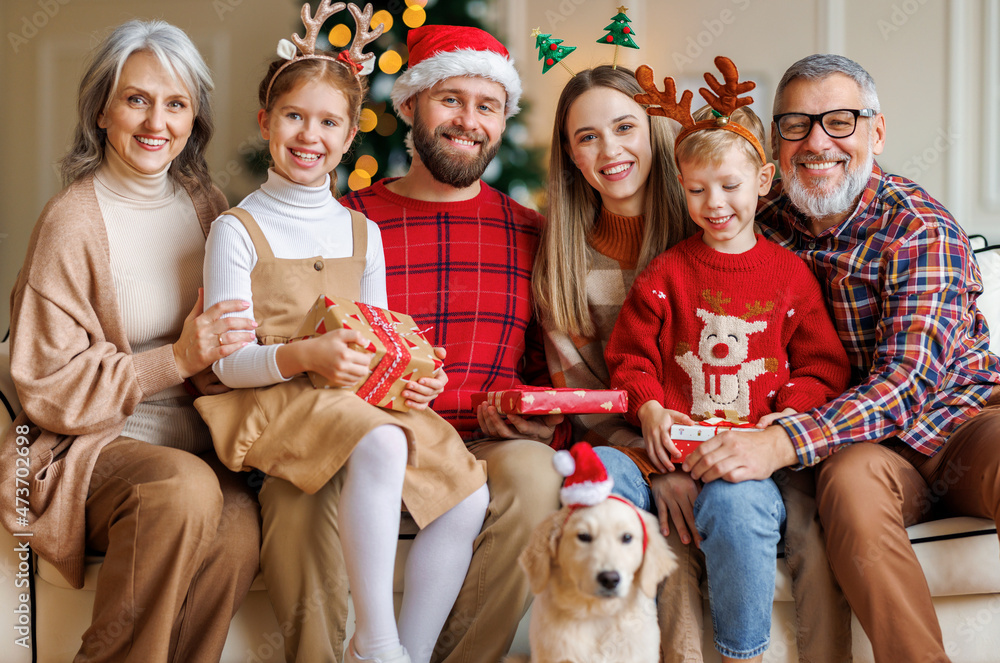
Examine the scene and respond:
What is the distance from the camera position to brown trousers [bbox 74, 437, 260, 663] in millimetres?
1552

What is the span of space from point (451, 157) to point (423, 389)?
0.78 m

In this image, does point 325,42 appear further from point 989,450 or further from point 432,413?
point 989,450

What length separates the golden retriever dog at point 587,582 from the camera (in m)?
1.37

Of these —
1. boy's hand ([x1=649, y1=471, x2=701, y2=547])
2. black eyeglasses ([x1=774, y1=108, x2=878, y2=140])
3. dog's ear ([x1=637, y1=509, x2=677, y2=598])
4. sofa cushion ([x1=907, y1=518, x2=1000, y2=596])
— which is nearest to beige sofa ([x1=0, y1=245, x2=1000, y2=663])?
sofa cushion ([x1=907, y1=518, x2=1000, y2=596])

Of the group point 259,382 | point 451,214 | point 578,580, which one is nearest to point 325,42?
point 451,214

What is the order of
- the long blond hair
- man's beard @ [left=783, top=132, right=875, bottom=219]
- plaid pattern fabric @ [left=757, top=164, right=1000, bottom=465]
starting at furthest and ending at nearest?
the long blond hair < man's beard @ [left=783, top=132, right=875, bottom=219] < plaid pattern fabric @ [left=757, top=164, right=1000, bottom=465]

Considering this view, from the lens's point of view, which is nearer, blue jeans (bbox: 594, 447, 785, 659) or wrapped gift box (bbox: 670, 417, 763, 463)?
blue jeans (bbox: 594, 447, 785, 659)

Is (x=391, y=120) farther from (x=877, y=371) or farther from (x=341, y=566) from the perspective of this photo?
(x=877, y=371)

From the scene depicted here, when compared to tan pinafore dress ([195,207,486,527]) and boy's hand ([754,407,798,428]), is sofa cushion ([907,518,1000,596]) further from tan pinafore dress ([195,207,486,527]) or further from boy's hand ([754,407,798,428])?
tan pinafore dress ([195,207,486,527])

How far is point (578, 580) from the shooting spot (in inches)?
53.7

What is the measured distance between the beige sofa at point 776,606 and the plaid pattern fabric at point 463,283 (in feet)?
1.89

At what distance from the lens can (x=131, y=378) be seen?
1.72 metres

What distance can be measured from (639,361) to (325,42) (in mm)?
2383

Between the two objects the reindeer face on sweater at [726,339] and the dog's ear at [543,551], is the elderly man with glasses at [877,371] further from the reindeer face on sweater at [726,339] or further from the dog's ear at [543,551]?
the dog's ear at [543,551]
